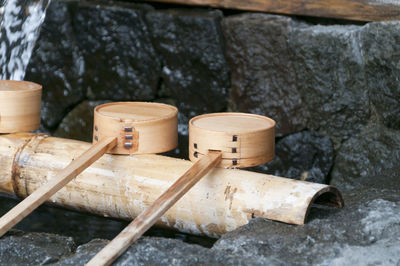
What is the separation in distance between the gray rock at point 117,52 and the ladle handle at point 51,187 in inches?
73.2

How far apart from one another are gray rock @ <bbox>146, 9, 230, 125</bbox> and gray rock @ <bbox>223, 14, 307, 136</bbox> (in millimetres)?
102

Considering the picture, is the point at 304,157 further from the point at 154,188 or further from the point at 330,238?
the point at 330,238

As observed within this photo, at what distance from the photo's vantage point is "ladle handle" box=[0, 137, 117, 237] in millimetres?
2832

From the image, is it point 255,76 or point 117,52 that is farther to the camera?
point 117,52

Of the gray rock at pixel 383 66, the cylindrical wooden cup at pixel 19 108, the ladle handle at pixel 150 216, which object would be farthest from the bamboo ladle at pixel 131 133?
the gray rock at pixel 383 66

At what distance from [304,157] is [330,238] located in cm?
210

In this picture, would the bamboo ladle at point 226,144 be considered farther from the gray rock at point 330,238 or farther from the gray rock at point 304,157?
the gray rock at point 304,157

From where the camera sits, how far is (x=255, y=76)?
473 centimetres

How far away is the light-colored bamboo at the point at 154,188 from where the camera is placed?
2975 millimetres

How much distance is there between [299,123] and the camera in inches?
184

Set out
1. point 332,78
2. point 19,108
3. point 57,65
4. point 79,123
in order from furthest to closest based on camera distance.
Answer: point 79,123
point 57,65
point 332,78
point 19,108

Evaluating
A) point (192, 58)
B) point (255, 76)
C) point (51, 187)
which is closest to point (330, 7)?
point (255, 76)

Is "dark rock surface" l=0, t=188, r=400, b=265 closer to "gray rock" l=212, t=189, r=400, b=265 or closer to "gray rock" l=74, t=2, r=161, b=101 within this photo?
"gray rock" l=212, t=189, r=400, b=265

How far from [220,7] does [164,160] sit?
171 centimetres
